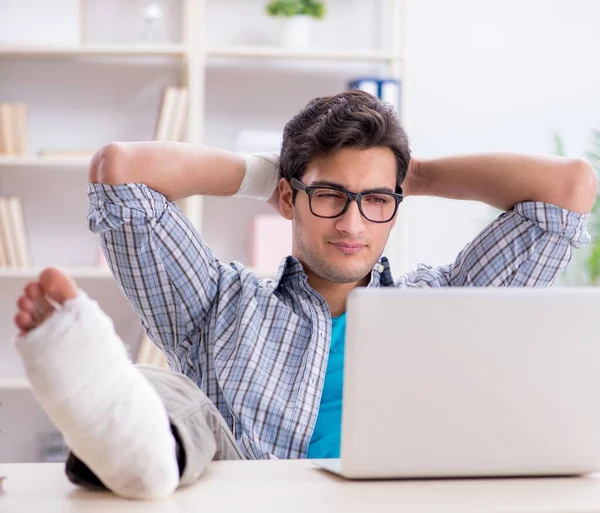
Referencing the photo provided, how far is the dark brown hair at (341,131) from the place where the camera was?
1.59 m

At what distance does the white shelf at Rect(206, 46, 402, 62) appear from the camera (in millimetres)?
2965

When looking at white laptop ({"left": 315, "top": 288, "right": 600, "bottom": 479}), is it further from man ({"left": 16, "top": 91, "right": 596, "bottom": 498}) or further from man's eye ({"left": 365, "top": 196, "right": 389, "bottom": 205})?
man's eye ({"left": 365, "top": 196, "right": 389, "bottom": 205})

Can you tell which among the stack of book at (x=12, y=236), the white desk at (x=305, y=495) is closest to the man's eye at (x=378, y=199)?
the white desk at (x=305, y=495)

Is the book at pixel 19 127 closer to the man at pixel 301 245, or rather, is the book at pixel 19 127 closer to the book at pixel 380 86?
the book at pixel 380 86

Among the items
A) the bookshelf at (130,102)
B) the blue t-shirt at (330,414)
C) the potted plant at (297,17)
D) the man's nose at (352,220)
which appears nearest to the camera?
the blue t-shirt at (330,414)

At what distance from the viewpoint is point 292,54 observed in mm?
2979

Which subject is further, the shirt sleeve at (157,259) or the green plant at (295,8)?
the green plant at (295,8)

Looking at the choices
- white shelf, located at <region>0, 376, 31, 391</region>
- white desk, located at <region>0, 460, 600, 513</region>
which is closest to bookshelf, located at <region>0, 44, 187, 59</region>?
white shelf, located at <region>0, 376, 31, 391</region>

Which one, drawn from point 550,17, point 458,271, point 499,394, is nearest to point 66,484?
point 499,394

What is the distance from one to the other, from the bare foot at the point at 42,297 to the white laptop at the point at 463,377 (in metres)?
0.26

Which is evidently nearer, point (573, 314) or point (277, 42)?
point (573, 314)

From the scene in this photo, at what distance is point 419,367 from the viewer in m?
0.81

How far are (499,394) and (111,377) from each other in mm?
362

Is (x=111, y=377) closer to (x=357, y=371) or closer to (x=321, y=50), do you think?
(x=357, y=371)
